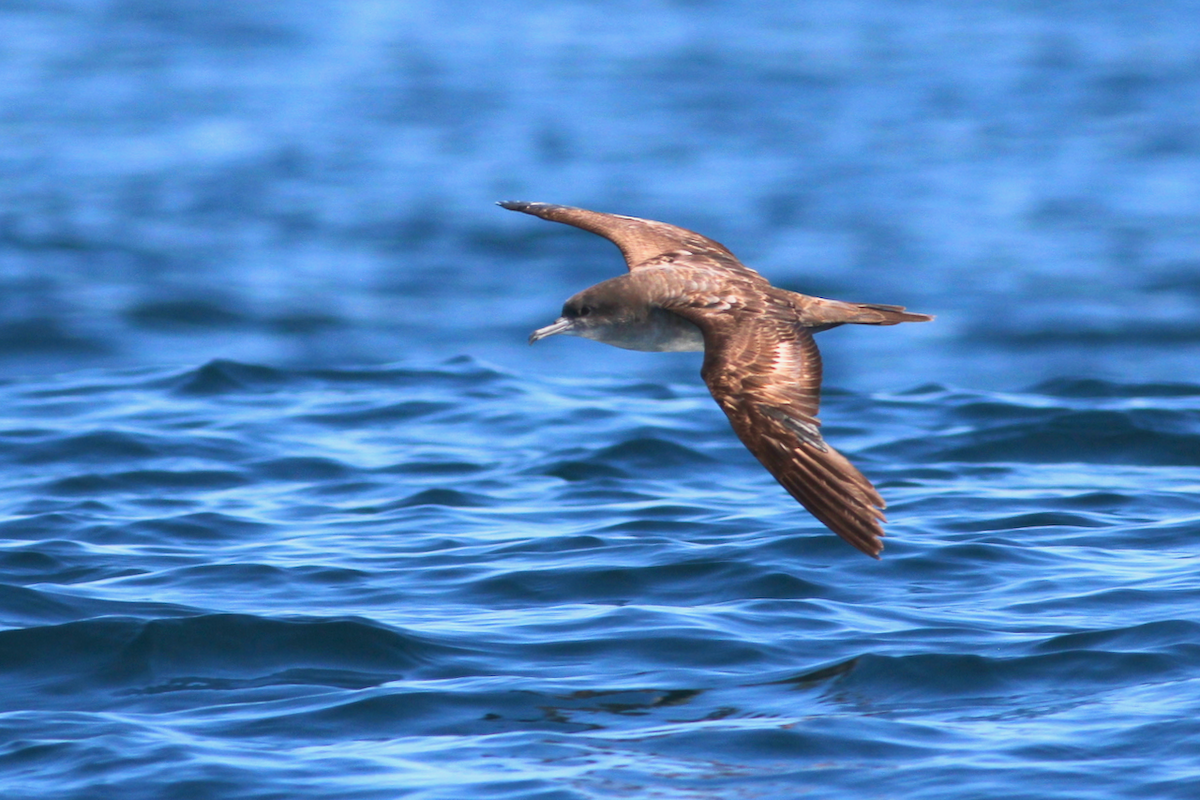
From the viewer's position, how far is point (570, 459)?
→ 9.37m

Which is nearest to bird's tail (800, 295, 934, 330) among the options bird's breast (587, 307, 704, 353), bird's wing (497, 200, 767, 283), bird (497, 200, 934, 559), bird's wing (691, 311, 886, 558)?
bird (497, 200, 934, 559)

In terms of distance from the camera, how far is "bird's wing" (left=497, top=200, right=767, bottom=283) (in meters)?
8.23

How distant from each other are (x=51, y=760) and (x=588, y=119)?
1699 cm

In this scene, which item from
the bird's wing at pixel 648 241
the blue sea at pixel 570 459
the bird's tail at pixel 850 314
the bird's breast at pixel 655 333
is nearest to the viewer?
the blue sea at pixel 570 459

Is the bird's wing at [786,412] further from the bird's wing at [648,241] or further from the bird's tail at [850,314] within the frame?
the bird's wing at [648,241]

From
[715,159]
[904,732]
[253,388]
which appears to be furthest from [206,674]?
[715,159]

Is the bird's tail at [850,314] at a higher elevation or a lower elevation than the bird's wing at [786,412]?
higher

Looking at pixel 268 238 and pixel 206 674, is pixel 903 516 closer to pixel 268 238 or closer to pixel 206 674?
pixel 206 674

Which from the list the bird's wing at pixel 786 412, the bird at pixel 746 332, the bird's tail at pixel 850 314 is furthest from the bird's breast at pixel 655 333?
the bird's tail at pixel 850 314

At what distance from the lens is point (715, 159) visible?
1981 centimetres

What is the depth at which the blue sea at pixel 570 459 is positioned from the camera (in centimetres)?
561

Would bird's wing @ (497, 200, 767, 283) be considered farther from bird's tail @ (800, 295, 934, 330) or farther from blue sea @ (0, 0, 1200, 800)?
blue sea @ (0, 0, 1200, 800)

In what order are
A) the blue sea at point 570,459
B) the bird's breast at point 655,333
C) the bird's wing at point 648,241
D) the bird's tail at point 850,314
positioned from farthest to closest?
the bird's wing at point 648,241, the bird's breast at point 655,333, the bird's tail at point 850,314, the blue sea at point 570,459

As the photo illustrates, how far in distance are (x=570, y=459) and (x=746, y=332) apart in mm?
2743
